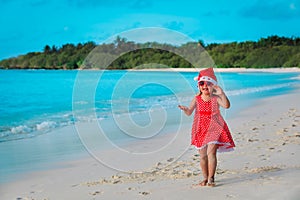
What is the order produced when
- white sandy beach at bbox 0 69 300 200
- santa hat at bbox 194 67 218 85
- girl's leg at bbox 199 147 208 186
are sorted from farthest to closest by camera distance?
girl's leg at bbox 199 147 208 186
santa hat at bbox 194 67 218 85
white sandy beach at bbox 0 69 300 200

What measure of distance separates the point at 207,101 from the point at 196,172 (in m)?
1.20

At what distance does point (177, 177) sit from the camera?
4934 millimetres

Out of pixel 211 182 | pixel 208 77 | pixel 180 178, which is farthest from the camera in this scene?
pixel 180 178

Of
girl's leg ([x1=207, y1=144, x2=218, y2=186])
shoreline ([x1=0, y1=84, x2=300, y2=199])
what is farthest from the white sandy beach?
girl's leg ([x1=207, y1=144, x2=218, y2=186])

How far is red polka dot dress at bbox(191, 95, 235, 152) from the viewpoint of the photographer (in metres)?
4.31

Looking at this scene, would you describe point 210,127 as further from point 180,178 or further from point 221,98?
point 180,178

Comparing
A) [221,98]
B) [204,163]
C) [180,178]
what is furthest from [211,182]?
[221,98]

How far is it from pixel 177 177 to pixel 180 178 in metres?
0.07

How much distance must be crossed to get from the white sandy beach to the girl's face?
98cm

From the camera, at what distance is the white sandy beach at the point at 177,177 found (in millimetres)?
4184

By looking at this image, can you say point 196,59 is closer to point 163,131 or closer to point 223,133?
point 223,133

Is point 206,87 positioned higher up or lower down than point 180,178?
higher up

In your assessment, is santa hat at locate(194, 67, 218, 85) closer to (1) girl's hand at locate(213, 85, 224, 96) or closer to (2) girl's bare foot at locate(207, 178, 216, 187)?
(1) girl's hand at locate(213, 85, 224, 96)

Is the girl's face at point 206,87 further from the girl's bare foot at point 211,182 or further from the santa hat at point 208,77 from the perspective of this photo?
the girl's bare foot at point 211,182
